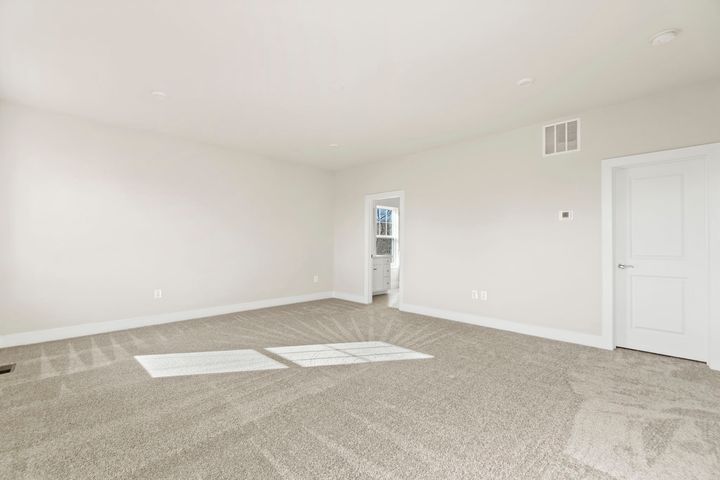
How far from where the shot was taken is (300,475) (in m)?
1.69

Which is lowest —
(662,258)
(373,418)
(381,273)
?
(373,418)

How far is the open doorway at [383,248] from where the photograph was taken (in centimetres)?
634

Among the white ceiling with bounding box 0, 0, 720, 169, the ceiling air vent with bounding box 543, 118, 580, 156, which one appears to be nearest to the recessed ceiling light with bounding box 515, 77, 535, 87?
the white ceiling with bounding box 0, 0, 720, 169

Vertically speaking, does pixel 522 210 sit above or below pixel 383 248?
above

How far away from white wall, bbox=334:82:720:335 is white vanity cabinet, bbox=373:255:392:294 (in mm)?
1727

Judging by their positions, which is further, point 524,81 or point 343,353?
point 343,353

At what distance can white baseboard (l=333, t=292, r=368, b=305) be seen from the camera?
21.3 feet

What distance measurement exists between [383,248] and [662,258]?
18.3 ft

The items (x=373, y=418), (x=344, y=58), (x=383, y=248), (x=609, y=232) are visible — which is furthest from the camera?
(x=383, y=248)

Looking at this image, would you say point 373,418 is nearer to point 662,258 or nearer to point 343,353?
point 343,353

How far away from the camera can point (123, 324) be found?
4.45 meters

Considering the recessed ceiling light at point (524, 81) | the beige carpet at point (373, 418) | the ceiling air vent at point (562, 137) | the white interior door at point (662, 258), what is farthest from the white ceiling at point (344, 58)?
the beige carpet at point (373, 418)

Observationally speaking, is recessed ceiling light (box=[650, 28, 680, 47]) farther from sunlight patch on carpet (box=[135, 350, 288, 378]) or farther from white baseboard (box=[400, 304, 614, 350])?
sunlight patch on carpet (box=[135, 350, 288, 378])

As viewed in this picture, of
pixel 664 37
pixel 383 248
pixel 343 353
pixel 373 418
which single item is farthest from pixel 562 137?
pixel 383 248
